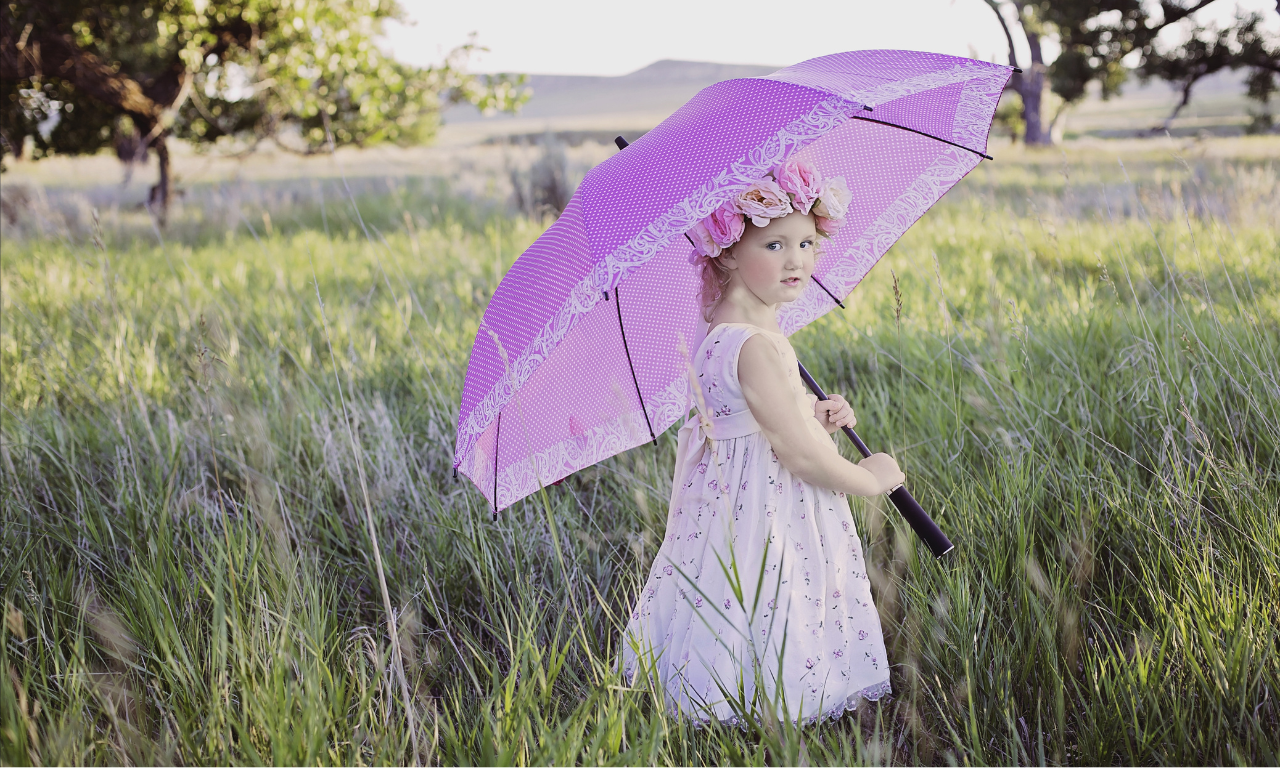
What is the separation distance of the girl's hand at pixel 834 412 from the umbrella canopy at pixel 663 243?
1.19ft

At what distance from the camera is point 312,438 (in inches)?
124

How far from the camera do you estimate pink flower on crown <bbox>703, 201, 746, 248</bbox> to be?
1.78 metres

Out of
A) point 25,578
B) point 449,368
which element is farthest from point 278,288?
point 25,578

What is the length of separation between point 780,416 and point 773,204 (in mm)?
471

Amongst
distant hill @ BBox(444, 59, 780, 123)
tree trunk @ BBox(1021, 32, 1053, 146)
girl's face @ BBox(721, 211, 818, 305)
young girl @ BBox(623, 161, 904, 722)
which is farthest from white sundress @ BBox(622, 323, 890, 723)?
distant hill @ BBox(444, 59, 780, 123)

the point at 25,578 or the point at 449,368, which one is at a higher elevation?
the point at 449,368

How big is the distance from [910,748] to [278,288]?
5.07 meters

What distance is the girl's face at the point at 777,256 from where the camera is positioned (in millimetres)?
1801

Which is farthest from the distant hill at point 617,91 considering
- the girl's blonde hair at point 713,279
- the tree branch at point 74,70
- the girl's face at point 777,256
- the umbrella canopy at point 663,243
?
the girl's face at point 777,256

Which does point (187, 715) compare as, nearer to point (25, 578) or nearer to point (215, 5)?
point (25, 578)

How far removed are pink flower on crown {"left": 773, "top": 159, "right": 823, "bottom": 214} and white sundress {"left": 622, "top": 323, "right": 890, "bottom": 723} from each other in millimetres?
300

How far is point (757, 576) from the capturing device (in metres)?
1.86

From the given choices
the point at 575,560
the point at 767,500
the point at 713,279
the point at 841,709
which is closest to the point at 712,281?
the point at 713,279

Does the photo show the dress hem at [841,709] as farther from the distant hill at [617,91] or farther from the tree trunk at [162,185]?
the distant hill at [617,91]
